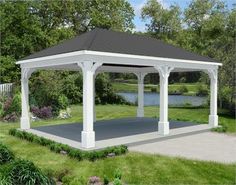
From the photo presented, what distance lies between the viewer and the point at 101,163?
9883 millimetres

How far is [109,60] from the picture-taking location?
38.1 ft

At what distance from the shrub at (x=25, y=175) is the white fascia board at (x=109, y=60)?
195 inches

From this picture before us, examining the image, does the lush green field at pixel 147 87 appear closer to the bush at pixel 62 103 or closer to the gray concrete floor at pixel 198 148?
the bush at pixel 62 103

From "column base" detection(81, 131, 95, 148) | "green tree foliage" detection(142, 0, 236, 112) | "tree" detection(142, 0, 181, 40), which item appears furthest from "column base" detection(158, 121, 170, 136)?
"tree" detection(142, 0, 181, 40)

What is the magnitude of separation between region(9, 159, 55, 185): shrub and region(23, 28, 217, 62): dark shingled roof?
17.1 feet

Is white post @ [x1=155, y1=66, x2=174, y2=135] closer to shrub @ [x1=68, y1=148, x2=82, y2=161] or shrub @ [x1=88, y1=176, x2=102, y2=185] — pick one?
shrub @ [x1=68, y1=148, x2=82, y2=161]

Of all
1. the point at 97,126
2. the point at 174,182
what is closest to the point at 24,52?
the point at 97,126

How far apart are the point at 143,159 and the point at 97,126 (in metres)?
6.22

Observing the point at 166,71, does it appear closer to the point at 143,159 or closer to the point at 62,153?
the point at 143,159

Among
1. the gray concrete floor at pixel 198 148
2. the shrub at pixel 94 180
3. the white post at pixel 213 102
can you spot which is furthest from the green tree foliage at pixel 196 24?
the shrub at pixel 94 180

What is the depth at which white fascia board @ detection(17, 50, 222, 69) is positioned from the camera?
11086 mm

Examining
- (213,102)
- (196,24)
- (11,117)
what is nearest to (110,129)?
(213,102)

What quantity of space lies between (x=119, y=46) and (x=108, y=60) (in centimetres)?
124

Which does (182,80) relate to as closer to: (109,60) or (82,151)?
(109,60)
